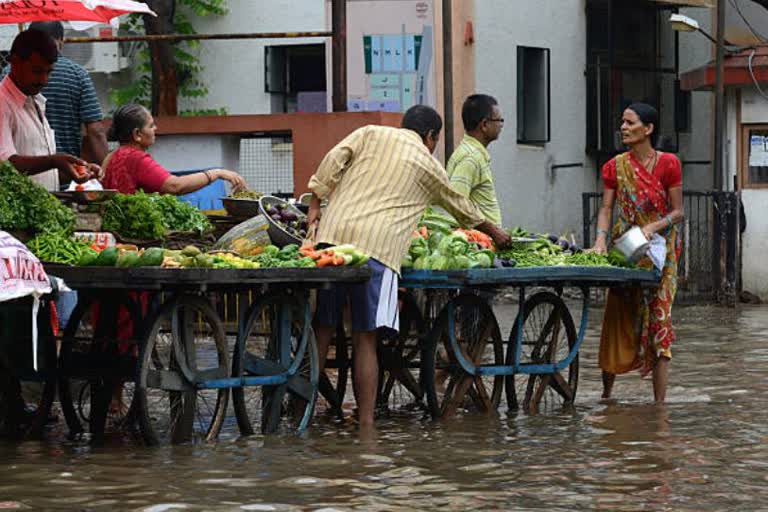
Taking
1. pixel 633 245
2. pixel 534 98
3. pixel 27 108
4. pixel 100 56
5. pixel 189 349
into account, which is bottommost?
pixel 189 349

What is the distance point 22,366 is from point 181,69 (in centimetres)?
1633

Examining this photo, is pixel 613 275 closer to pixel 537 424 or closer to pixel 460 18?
pixel 537 424

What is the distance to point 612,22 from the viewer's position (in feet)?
87.7

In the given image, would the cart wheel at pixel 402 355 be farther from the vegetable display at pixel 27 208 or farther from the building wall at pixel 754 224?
the building wall at pixel 754 224

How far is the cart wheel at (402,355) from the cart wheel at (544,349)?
1.90 feet

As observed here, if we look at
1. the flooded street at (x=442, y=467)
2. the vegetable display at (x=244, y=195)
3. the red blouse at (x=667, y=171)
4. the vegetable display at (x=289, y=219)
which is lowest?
the flooded street at (x=442, y=467)

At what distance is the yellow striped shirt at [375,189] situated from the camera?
964 cm

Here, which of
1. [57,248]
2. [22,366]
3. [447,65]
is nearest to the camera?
[57,248]

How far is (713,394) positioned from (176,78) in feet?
48.0

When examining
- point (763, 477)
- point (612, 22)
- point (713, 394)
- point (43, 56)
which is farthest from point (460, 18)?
point (763, 477)

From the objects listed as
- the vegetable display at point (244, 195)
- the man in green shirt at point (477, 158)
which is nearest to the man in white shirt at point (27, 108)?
the vegetable display at point (244, 195)

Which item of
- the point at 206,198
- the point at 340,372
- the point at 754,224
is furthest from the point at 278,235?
the point at 754,224

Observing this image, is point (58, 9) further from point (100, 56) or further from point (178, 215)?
point (100, 56)

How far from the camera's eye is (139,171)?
10.7m
